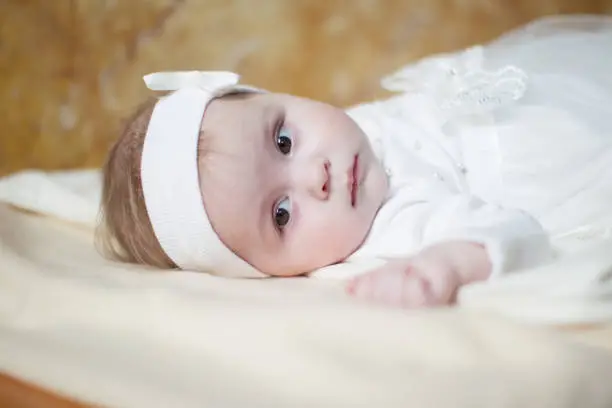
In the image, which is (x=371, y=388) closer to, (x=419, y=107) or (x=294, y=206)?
(x=294, y=206)

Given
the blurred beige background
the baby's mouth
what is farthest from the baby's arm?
the blurred beige background

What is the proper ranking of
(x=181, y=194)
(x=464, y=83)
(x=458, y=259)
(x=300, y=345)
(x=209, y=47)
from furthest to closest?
(x=209, y=47), (x=464, y=83), (x=181, y=194), (x=458, y=259), (x=300, y=345)

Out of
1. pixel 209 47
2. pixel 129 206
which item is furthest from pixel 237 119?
pixel 209 47

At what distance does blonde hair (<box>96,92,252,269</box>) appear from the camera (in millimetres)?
942

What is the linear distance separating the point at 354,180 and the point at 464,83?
231mm

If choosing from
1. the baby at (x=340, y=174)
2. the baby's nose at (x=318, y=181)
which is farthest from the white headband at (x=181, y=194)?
the baby's nose at (x=318, y=181)

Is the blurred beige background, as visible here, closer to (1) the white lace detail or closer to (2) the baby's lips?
(1) the white lace detail

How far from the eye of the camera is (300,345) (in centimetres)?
57

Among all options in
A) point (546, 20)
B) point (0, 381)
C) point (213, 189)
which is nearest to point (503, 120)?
point (213, 189)

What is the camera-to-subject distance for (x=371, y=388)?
512mm

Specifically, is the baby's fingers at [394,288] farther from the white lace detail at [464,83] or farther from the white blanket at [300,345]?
the white lace detail at [464,83]

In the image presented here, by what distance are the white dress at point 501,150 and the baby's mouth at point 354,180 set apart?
0.14ft

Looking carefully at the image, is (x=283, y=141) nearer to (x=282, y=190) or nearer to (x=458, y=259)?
(x=282, y=190)

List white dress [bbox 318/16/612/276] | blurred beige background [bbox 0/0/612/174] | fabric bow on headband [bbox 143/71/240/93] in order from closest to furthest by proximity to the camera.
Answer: white dress [bbox 318/16/612/276], fabric bow on headband [bbox 143/71/240/93], blurred beige background [bbox 0/0/612/174]
